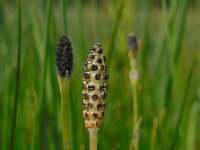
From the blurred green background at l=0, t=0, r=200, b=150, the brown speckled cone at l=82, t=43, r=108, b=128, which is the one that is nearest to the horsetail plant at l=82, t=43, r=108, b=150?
the brown speckled cone at l=82, t=43, r=108, b=128

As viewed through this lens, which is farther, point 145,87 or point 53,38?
point 145,87

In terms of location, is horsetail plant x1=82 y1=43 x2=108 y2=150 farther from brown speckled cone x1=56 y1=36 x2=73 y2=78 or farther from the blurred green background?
the blurred green background

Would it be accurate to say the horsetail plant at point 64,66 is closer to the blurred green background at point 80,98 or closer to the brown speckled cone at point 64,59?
the brown speckled cone at point 64,59

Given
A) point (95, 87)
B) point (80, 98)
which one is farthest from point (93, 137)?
point (80, 98)

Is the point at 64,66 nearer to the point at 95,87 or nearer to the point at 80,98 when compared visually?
the point at 95,87

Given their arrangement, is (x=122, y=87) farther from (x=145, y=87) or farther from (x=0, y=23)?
(x=0, y=23)

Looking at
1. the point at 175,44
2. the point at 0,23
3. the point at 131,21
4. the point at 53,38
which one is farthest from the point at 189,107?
the point at 131,21

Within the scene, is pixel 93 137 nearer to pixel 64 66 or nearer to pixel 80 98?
pixel 64 66

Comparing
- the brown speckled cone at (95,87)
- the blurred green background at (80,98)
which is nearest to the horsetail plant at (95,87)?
the brown speckled cone at (95,87)

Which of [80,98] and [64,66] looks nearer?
→ [64,66]

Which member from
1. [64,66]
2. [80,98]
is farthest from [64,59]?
[80,98]
